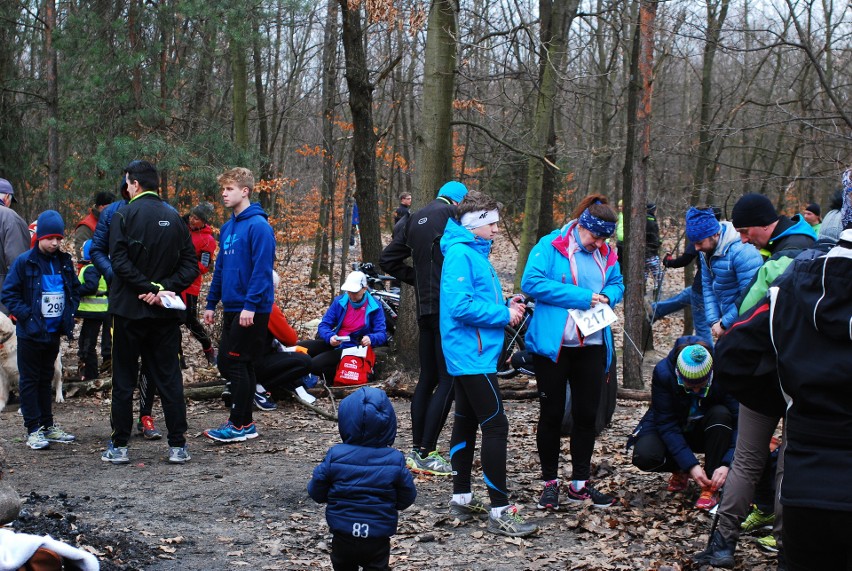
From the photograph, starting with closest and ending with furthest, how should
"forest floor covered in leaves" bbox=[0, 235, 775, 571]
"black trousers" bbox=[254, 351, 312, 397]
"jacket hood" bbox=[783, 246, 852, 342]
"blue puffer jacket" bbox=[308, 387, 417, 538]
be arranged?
"jacket hood" bbox=[783, 246, 852, 342], "blue puffer jacket" bbox=[308, 387, 417, 538], "forest floor covered in leaves" bbox=[0, 235, 775, 571], "black trousers" bbox=[254, 351, 312, 397]

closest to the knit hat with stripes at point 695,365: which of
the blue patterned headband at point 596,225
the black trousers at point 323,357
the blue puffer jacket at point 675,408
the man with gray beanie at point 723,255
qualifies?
the blue puffer jacket at point 675,408

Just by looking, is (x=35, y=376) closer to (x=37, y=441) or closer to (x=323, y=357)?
(x=37, y=441)

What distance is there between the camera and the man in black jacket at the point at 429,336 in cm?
625

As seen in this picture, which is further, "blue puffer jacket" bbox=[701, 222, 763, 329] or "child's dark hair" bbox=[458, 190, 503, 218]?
"blue puffer jacket" bbox=[701, 222, 763, 329]

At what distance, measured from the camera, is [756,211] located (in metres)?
5.12

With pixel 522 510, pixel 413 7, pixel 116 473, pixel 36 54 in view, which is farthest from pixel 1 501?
pixel 36 54

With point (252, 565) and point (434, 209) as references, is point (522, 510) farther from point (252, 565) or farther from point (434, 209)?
point (434, 209)

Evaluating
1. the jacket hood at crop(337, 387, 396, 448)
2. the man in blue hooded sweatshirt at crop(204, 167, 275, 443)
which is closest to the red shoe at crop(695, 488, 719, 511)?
the jacket hood at crop(337, 387, 396, 448)

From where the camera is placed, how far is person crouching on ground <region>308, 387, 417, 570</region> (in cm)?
384

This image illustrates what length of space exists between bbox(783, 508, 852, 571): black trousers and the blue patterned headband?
2.85 metres

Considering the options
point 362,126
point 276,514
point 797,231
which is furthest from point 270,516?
point 362,126

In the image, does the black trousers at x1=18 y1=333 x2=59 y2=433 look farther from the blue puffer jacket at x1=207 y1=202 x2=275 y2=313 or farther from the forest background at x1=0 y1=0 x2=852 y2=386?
the forest background at x1=0 y1=0 x2=852 y2=386

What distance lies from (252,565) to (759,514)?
3026 mm

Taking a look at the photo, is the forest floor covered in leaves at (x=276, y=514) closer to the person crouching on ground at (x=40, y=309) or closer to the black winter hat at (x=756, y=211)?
the person crouching on ground at (x=40, y=309)
